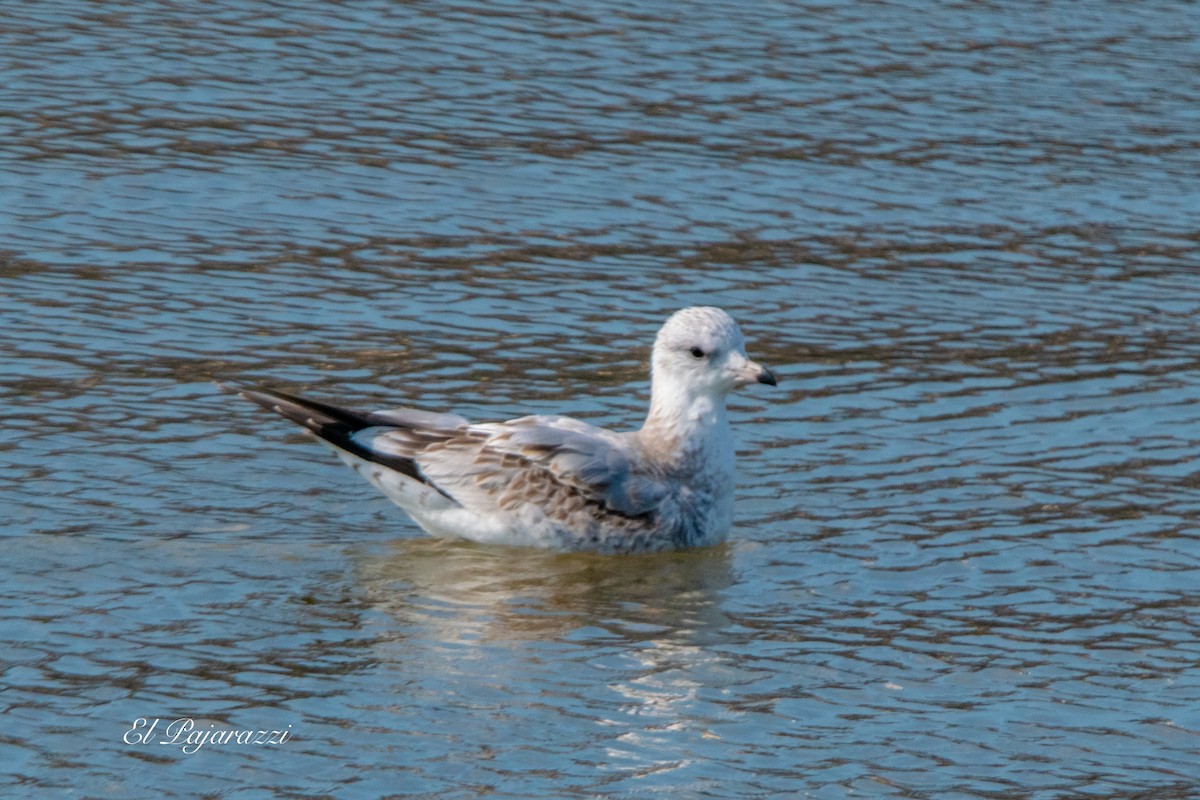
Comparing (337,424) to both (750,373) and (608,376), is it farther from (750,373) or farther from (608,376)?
(608,376)

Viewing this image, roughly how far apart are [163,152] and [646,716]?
8.92 m

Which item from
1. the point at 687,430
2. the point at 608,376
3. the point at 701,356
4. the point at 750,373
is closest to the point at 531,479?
the point at 687,430

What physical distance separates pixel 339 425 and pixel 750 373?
7.12 feet

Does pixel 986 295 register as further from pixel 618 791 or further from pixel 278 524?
pixel 618 791

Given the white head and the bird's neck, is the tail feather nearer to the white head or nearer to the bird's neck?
the bird's neck

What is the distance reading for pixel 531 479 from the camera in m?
10.9

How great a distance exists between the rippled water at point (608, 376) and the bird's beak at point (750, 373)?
0.79m

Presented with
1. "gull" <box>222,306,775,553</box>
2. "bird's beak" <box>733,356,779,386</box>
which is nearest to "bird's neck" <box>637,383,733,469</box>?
"gull" <box>222,306,775,553</box>

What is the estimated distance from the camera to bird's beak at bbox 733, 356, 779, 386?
Answer: 10922 mm

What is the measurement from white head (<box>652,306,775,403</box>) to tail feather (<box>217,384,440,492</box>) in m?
1.52

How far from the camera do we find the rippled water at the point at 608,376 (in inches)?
332

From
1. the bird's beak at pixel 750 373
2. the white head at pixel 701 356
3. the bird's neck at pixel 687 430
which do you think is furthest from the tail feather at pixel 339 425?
the bird's beak at pixel 750 373

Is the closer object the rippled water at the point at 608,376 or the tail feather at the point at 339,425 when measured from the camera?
the rippled water at the point at 608,376

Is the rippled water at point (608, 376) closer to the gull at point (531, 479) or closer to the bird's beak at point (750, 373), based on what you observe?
the gull at point (531, 479)
